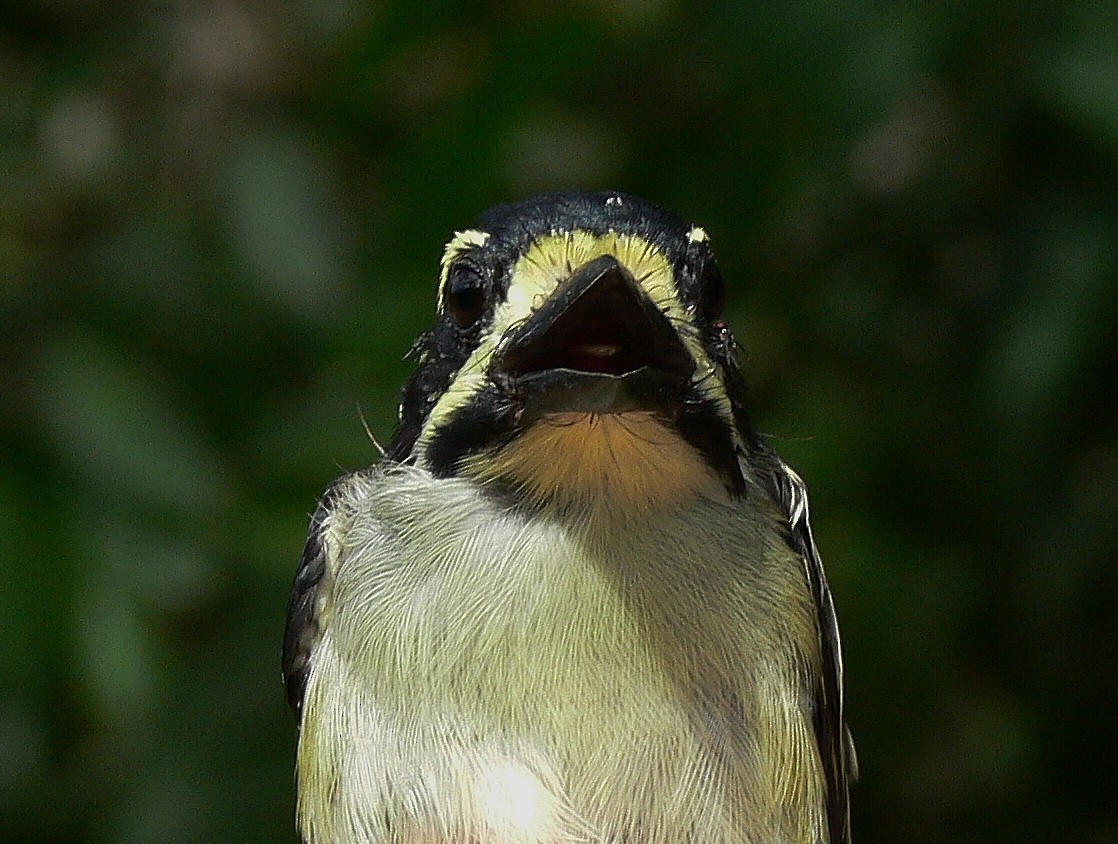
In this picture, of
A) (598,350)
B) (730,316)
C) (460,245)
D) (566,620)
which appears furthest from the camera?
(730,316)

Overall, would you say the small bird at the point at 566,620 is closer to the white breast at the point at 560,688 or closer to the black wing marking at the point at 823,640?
the white breast at the point at 560,688

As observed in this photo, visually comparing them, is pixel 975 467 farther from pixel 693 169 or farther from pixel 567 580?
pixel 567 580

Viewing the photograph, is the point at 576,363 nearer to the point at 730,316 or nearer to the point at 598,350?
the point at 598,350

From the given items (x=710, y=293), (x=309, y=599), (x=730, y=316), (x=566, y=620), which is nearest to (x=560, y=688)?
(x=566, y=620)

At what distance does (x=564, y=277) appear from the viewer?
2.19 m

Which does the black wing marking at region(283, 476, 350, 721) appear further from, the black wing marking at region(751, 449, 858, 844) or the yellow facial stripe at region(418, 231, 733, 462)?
the black wing marking at region(751, 449, 858, 844)

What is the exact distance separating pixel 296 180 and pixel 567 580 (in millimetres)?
2050

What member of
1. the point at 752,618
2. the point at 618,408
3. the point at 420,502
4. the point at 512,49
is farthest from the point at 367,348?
the point at 618,408

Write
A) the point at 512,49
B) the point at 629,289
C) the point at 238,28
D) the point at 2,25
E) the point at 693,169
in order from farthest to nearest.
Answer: the point at 238,28 → the point at 2,25 → the point at 693,169 → the point at 512,49 → the point at 629,289

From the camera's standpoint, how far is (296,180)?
4023 mm

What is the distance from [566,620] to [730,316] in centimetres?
163

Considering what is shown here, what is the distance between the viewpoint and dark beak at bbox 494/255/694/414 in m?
1.91

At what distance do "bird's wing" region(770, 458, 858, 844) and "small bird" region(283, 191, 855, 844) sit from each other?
12 cm

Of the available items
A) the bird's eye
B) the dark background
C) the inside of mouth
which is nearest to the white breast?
the bird's eye
